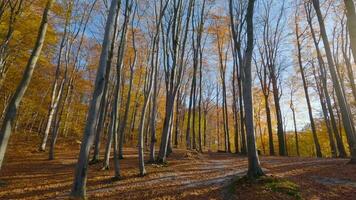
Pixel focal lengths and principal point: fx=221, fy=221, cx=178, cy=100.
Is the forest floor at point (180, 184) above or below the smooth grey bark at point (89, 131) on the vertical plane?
below

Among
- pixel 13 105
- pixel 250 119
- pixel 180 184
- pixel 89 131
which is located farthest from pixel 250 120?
pixel 13 105

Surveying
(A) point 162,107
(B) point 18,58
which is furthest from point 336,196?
(A) point 162,107

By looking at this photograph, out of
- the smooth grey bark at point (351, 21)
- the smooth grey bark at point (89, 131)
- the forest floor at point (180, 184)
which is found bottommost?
the forest floor at point (180, 184)

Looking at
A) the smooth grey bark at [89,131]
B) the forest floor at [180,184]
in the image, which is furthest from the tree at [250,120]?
the smooth grey bark at [89,131]

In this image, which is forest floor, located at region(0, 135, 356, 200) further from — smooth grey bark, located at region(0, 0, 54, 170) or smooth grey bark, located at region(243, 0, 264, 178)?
smooth grey bark, located at region(0, 0, 54, 170)

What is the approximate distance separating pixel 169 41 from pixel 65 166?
7.68 meters

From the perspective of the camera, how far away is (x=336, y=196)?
5207 millimetres

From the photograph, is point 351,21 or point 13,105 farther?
point 13,105

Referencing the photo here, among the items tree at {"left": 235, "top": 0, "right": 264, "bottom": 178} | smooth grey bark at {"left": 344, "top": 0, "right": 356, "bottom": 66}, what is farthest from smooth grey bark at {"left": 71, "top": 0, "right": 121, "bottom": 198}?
smooth grey bark at {"left": 344, "top": 0, "right": 356, "bottom": 66}

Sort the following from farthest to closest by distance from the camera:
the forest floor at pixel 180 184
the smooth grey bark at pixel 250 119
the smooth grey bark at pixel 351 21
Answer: the smooth grey bark at pixel 250 119, the forest floor at pixel 180 184, the smooth grey bark at pixel 351 21

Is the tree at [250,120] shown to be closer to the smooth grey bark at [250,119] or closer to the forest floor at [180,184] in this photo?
the smooth grey bark at [250,119]

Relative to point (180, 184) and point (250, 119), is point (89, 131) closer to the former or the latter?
point (180, 184)

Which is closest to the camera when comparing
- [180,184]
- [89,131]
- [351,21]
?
[351,21]

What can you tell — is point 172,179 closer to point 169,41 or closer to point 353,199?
point 353,199
